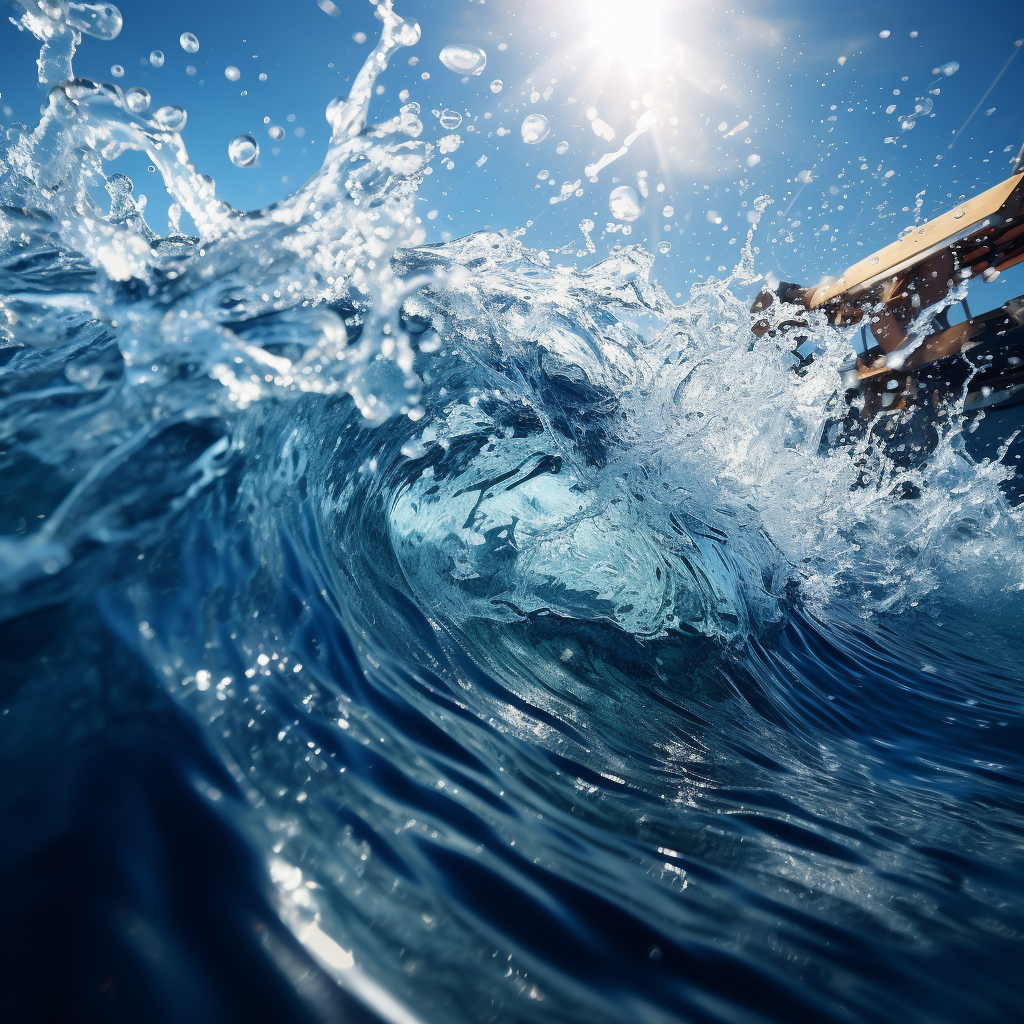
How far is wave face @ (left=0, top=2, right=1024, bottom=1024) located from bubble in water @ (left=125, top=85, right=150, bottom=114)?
7 centimetres

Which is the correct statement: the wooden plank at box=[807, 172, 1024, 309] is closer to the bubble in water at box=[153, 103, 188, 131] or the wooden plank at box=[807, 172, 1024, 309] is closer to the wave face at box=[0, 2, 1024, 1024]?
the wave face at box=[0, 2, 1024, 1024]

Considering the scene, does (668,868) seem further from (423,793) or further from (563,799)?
(423,793)

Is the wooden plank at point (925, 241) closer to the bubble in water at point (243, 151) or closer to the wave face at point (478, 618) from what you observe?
the wave face at point (478, 618)

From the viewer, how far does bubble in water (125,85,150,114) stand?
82.4 inches

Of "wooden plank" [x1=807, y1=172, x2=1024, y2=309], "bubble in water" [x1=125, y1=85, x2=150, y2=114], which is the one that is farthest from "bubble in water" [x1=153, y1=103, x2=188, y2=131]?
"wooden plank" [x1=807, y1=172, x2=1024, y2=309]

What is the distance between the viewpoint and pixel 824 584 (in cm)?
457

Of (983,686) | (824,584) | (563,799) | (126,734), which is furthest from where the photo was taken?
(824,584)

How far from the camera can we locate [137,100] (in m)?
2.16

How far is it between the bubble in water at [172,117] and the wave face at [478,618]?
17 cm

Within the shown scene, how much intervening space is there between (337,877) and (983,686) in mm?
3251

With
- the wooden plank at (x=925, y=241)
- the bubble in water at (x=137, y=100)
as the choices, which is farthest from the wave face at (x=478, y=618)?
the wooden plank at (x=925, y=241)

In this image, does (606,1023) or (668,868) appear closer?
(606,1023)

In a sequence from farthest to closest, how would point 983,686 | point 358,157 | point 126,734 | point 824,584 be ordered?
point 824,584
point 983,686
point 358,157
point 126,734

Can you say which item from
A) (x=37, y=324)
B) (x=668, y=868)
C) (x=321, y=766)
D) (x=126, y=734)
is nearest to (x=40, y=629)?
(x=126, y=734)
